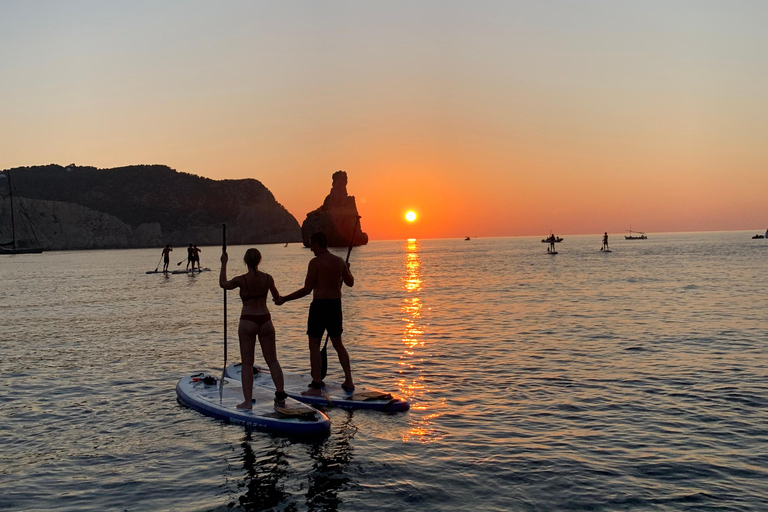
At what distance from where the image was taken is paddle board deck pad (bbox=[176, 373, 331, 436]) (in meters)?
8.85

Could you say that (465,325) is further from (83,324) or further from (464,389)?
(83,324)

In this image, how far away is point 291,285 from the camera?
143 ft

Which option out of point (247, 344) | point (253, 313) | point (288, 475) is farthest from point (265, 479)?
point (253, 313)

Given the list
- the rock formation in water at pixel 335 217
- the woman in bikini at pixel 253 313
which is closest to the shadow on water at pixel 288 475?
the woman in bikini at pixel 253 313

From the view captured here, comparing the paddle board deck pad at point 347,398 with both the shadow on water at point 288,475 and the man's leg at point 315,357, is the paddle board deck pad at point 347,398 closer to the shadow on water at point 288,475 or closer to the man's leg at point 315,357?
the man's leg at point 315,357

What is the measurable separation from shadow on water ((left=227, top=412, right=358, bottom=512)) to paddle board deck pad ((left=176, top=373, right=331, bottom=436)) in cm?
23

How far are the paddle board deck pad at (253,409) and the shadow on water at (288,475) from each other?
23 cm

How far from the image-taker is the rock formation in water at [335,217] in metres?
181


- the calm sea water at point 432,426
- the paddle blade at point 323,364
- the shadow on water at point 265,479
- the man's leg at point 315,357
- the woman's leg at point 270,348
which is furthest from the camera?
the paddle blade at point 323,364

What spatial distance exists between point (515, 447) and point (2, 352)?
1449 centimetres

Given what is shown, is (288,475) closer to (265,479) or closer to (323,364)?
(265,479)

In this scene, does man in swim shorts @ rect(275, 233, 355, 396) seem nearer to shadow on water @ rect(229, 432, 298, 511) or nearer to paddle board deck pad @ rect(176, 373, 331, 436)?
paddle board deck pad @ rect(176, 373, 331, 436)

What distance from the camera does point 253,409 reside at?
377 inches

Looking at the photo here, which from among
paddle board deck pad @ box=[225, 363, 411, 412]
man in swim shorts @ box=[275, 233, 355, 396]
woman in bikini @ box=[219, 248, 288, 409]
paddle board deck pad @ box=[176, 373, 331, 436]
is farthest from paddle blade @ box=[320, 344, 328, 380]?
woman in bikini @ box=[219, 248, 288, 409]
